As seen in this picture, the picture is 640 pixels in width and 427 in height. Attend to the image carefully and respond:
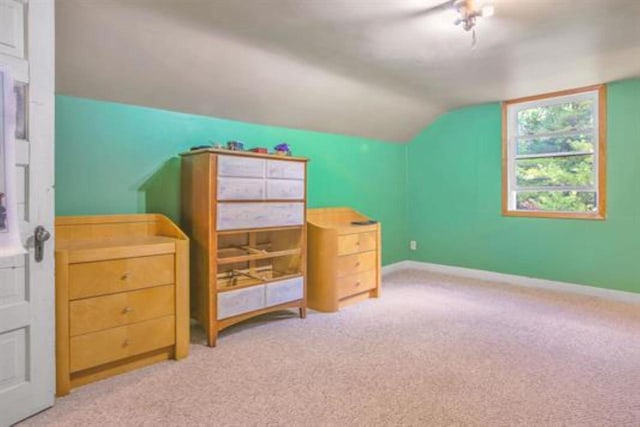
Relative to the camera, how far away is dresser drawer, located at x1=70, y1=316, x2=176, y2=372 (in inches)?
75.2

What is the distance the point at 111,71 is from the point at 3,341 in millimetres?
1678

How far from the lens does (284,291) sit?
2941 mm

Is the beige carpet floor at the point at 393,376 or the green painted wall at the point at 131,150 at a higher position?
the green painted wall at the point at 131,150

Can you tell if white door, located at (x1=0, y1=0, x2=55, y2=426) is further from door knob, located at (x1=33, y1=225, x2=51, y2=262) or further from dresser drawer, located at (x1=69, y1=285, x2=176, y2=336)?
dresser drawer, located at (x1=69, y1=285, x2=176, y2=336)

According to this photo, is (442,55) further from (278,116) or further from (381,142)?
(381,142)

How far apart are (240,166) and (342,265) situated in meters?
1.31

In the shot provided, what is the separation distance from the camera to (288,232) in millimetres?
3250

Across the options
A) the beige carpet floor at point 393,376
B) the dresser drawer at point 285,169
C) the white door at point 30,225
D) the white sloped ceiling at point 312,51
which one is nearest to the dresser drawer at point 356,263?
the beige carpet floor at point 393,376

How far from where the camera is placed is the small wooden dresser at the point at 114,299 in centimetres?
188

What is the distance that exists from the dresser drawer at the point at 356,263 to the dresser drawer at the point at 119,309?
1.52 meters

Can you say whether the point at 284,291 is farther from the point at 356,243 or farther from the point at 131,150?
the point at 131,150

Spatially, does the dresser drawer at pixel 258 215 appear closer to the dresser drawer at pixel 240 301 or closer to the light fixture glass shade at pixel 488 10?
the dresser drawer at pixel 240 301

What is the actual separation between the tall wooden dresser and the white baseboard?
2012 millimetres

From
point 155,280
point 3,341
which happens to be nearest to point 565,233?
point 155,280
